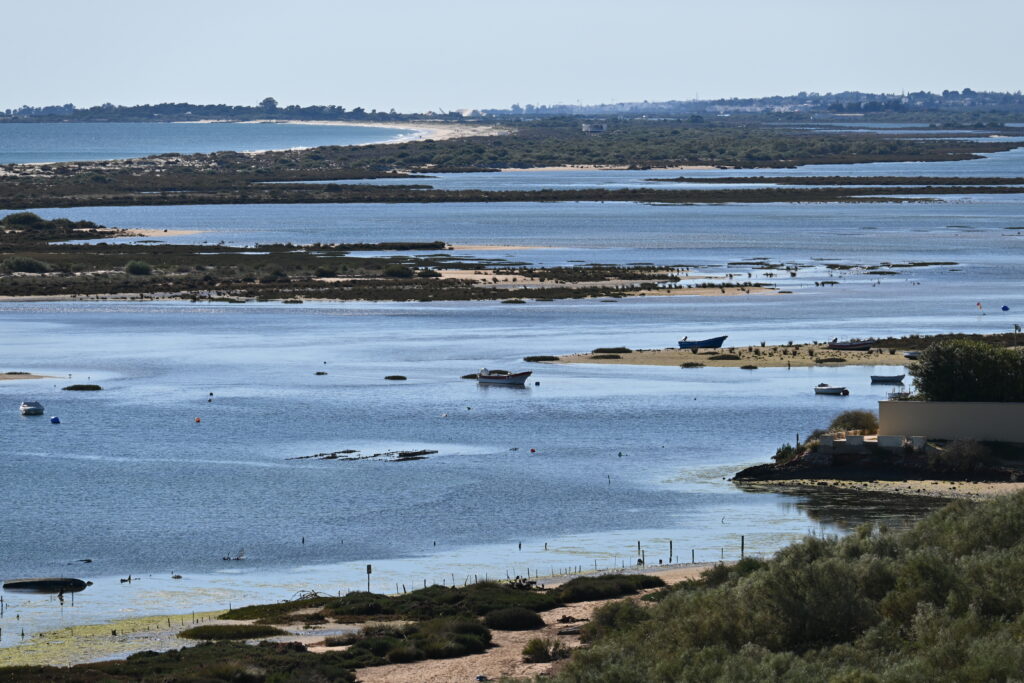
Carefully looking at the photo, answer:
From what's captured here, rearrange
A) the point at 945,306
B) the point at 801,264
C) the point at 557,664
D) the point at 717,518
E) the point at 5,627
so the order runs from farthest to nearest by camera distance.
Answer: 1. the point at 801,264
2. the point at 945,306
3. the point at 717,518
4. the point at 5,627
5. the point at 557,664

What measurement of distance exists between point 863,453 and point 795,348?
32762 millimetres

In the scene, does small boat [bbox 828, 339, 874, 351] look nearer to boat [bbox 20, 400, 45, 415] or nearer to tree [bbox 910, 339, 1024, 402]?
tree [bbox 910, 339, 1024, 402]

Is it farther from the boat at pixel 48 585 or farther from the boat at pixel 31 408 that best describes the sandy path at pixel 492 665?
the boat at pixel 31 408

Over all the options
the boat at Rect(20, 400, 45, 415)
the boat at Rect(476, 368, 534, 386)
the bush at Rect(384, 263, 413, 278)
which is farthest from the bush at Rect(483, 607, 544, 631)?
the bush at Rect(384, 263, 413, 278)

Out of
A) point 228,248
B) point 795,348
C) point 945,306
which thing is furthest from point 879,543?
point 228,248

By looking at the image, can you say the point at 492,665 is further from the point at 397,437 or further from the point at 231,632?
the point at 397,437

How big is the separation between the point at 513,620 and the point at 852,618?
11252 millimetres

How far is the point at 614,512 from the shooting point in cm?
5766

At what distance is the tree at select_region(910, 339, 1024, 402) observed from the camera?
2473 inches

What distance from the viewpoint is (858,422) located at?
66.0 meters

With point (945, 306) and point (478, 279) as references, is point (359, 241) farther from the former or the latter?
point (945, 306)

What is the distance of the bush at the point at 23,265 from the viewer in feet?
461

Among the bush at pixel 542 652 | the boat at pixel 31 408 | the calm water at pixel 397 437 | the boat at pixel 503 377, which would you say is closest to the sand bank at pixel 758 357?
the calm water at pixel 397 437

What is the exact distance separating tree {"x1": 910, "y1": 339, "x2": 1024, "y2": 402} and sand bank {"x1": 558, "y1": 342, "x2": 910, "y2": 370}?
25.7 metres
